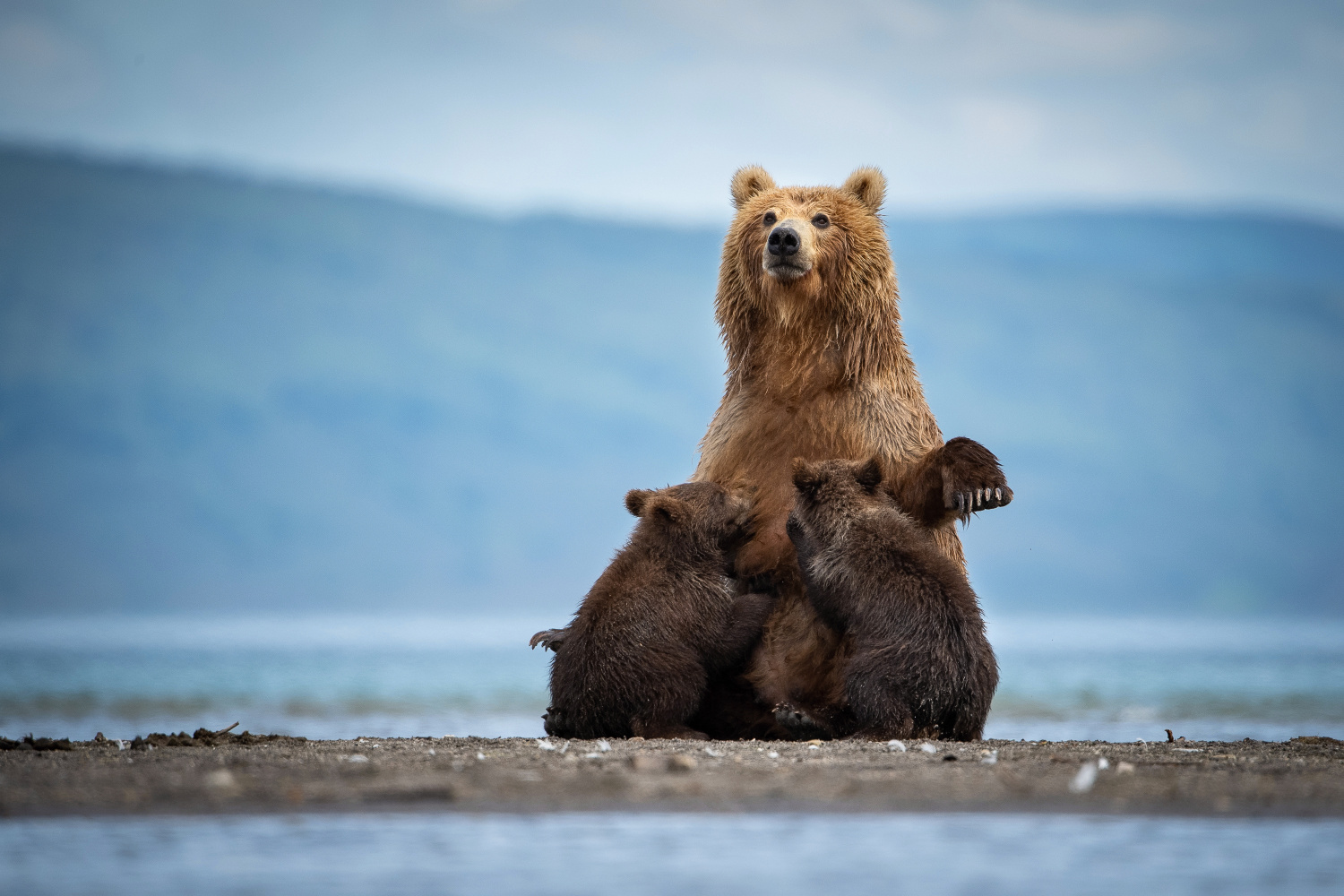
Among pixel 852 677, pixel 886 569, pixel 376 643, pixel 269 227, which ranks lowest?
pixel 852 677

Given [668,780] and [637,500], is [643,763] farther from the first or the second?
[637,500]

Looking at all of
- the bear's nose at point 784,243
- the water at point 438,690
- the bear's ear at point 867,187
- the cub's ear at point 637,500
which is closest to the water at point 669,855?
the cub's ear at point 637,500

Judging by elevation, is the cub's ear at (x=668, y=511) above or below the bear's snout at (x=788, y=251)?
below

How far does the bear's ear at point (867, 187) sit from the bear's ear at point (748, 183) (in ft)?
1.92

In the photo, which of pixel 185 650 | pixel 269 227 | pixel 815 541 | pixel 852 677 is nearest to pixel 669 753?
pixel 852 677

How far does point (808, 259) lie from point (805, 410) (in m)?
0.90

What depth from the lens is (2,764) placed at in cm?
636

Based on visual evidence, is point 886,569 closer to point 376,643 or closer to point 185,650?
point 185,650

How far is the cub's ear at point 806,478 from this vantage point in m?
8.45

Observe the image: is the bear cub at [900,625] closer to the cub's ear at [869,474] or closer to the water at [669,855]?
the cub's ear at [869,474]

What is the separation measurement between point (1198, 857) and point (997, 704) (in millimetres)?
19459

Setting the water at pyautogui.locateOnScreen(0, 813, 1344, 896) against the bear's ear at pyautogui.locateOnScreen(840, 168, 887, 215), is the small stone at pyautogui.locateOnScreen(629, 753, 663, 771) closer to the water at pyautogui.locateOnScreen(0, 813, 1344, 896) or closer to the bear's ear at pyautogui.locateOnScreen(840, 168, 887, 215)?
the water at pyautogui.locateOnScreen(0, 813, 1344, 896)

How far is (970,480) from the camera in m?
8.30

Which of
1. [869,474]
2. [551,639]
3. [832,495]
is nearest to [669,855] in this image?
[832,495]
